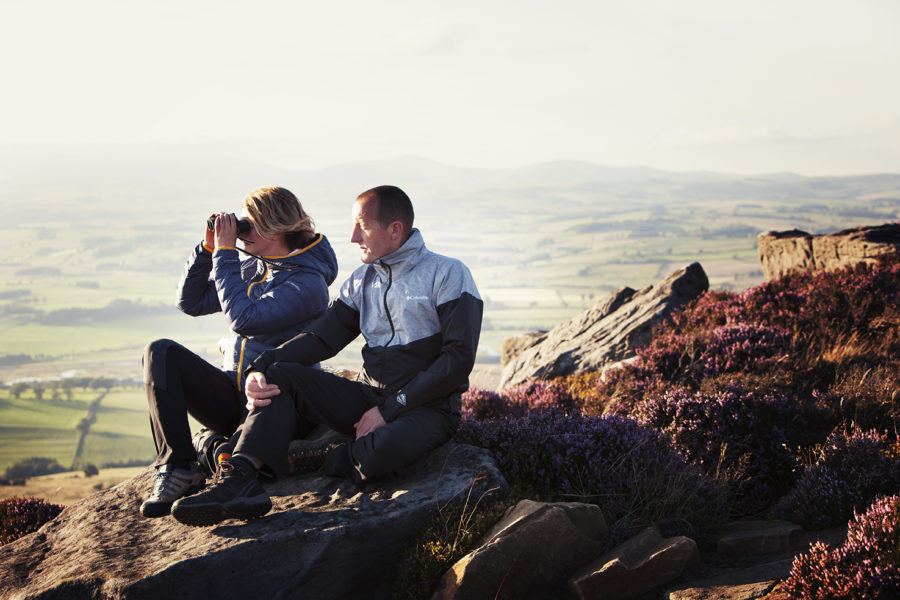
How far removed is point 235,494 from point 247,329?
1522mm

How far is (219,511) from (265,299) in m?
1.87

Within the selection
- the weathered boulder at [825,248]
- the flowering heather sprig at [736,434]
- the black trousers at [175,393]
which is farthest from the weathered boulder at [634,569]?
the weathered boulder at [825,248]

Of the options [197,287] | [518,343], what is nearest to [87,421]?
[518,343]

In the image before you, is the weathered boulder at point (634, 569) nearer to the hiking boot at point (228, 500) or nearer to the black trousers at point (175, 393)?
the hiking boot at point (228, 500)

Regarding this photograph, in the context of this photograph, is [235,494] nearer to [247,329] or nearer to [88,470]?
[247,329]

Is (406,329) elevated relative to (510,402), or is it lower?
elevated

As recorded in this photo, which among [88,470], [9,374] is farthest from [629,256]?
[88,470]

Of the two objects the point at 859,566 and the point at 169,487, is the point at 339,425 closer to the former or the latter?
the point at 169,487

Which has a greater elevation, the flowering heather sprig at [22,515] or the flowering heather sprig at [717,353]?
the flowering heather sprig at [717,353]

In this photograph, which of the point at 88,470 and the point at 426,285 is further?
the point at 88,470

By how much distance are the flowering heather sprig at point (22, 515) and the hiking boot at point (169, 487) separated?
7.86ft

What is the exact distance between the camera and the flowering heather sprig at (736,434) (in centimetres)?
588

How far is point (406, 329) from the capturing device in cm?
534

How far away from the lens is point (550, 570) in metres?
4.45
